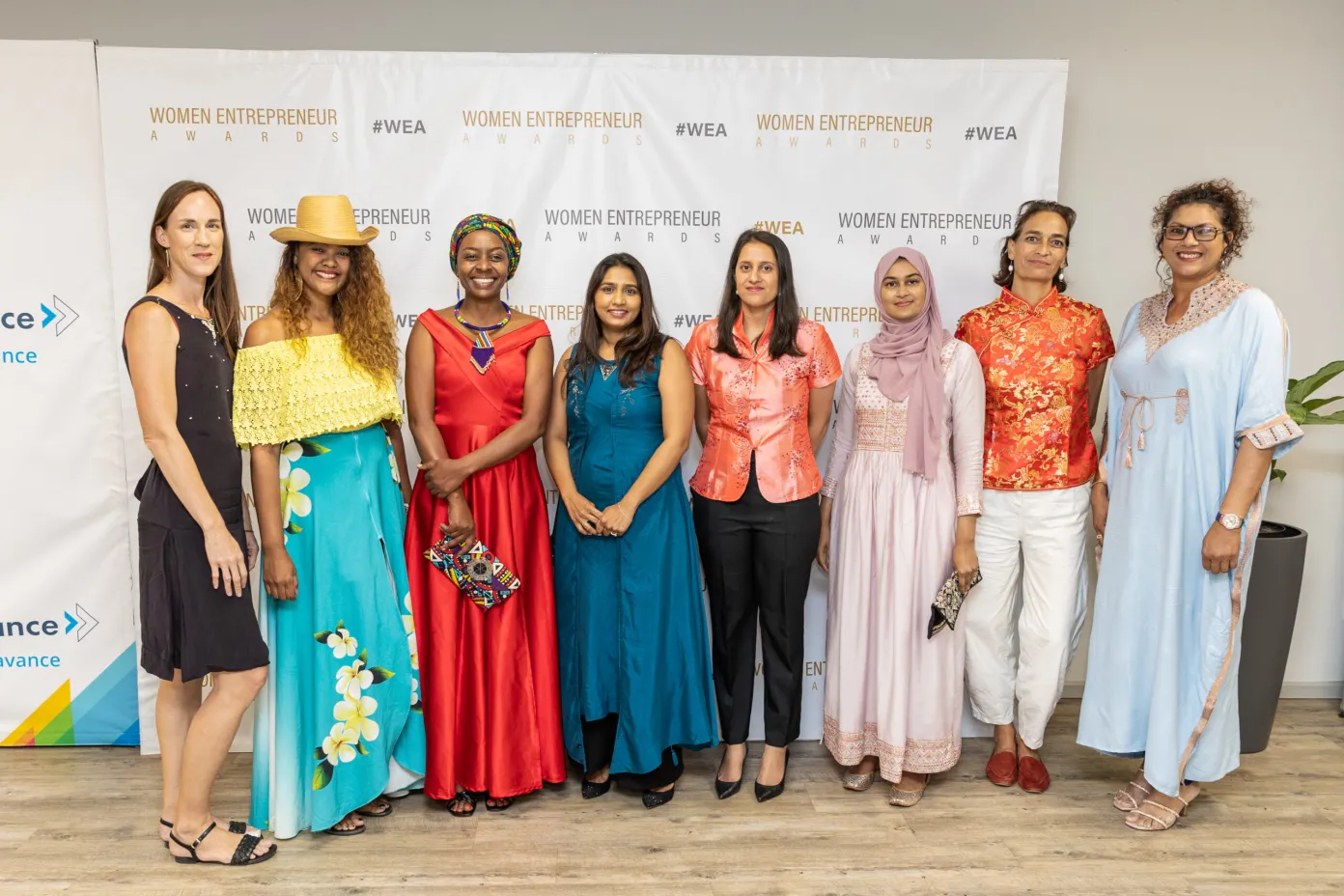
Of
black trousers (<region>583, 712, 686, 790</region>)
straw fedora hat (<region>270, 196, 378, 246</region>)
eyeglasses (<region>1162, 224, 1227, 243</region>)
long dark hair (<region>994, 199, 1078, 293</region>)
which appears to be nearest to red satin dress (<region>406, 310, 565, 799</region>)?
black trousers (<region>583, 712, 686, 790</region>)

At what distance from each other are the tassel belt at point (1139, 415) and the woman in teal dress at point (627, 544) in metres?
1.34

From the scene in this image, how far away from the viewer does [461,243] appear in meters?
2.56

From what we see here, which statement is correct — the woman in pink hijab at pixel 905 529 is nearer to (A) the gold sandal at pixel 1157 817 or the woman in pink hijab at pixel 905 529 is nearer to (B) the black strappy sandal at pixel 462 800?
(A) the gold sandal at pixel 1157 817

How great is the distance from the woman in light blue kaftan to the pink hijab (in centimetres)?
60

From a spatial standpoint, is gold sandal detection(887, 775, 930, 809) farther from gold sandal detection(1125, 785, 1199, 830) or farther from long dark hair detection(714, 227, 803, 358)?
long dark hair detection(714, 227, 803, 358)

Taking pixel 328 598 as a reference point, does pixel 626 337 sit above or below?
above

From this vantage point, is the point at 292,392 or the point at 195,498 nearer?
the point at 195,498

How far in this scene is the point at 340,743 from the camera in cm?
254

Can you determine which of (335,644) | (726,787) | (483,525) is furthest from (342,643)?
(726,787)

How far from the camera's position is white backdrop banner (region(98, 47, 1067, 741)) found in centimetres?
302

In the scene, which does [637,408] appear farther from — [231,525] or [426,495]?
[231,525]

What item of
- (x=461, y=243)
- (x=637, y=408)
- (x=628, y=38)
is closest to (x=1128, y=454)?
(x=637, y=408)

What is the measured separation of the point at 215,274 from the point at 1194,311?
277 centimetres

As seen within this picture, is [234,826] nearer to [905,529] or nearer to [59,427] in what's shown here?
[59,427]
